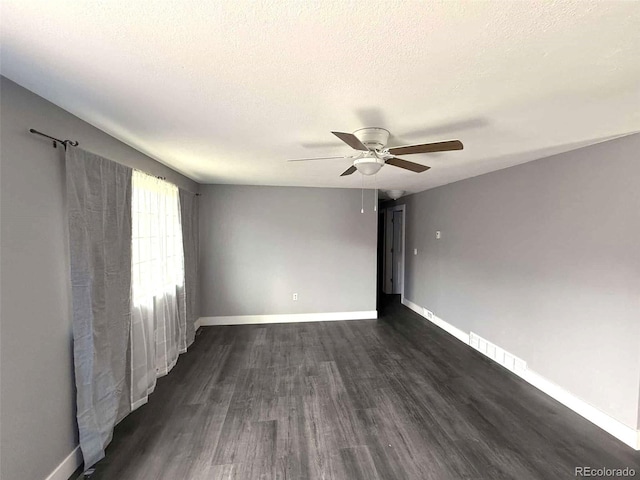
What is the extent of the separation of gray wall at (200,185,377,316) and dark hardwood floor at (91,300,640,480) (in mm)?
1265

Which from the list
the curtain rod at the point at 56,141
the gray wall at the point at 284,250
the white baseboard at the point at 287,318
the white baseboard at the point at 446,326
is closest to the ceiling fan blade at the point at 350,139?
the curtain rod at the point at 56,141

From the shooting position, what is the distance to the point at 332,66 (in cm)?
127

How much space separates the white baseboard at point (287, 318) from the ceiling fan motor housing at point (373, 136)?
139 inches

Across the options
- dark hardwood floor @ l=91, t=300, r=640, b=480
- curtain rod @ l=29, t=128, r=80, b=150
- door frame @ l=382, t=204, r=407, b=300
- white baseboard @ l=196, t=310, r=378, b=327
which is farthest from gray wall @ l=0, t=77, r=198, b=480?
door frame @ l=382, t=204, r=407, b=300

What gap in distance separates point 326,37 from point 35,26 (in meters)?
→ 1.03

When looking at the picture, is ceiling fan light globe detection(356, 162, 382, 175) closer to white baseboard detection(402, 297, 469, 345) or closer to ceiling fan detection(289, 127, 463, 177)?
ceiling fan detection(289, 127, 463, 177)

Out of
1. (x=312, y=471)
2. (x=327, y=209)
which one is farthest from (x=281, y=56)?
(x=327, y=209)

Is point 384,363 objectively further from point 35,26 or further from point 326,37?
point 35,26

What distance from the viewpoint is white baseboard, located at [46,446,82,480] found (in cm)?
173

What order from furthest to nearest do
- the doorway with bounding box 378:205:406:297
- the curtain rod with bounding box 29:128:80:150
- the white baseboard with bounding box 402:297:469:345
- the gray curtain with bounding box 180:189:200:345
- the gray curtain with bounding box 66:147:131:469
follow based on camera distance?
the doorway with bounding box 378:205:406:297, the white baseboard with bounding box 402:297:469:345, the gray curtain with bounding box 180:189:200:345, the gray curtain with bounding box 66:147:131:469, the curtain rod with bounding box 29:128:80:150

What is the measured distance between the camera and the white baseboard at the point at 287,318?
187 inches

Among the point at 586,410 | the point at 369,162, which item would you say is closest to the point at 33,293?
the point at 369,162

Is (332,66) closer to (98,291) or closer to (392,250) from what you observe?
(98,291)

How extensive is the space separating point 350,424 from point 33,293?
2.29 metres
